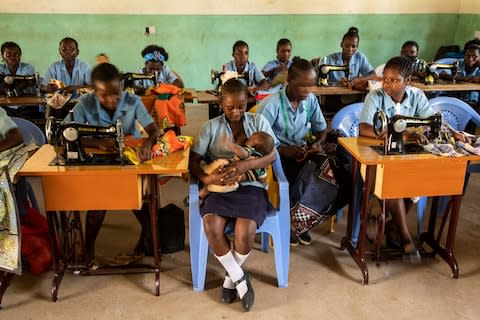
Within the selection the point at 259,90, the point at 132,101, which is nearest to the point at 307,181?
the point at 132,101

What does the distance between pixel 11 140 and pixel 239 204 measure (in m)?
1.20

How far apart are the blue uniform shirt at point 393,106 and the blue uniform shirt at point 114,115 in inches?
49.0

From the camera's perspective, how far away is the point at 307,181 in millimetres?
2623

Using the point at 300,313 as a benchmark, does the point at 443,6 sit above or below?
above

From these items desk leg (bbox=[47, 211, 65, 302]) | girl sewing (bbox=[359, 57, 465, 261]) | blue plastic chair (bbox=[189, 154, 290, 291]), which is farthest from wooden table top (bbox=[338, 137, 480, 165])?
desk leg (bbox=[47, 211, 65, 302])

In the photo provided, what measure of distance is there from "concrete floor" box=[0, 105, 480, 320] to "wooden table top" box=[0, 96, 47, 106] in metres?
1.60

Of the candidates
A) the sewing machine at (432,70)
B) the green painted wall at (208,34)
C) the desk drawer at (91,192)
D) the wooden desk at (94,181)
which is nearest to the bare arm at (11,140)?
the wooden desk at (94,181)

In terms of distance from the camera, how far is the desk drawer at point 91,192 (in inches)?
85.3

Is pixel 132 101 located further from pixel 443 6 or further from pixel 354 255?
pixel 443 6

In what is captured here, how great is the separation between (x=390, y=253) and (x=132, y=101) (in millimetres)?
1711

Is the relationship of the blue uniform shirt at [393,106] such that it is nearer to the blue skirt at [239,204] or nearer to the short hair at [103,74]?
the blue skirt at [239,204]

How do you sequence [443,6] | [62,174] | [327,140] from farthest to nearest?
[443,6], [327,140], [62,174]

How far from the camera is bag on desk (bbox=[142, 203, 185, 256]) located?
8.97 feet

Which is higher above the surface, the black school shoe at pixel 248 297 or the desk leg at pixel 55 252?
the desk leg at pixel 55 252
